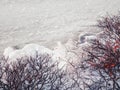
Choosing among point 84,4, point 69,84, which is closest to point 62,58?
point 69,84

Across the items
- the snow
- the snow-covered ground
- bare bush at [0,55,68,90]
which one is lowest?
the snow-covered ground

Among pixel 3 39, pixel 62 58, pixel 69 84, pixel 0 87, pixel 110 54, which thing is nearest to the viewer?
pixel 0 87

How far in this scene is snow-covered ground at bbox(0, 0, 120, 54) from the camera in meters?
17.6

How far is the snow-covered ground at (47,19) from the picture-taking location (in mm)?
17609

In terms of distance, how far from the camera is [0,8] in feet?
96.0

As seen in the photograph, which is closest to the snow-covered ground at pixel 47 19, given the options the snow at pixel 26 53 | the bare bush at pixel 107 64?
the snow at pixel 26 53

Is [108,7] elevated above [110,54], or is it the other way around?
[110,54]

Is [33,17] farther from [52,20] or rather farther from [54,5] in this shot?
[54,5]

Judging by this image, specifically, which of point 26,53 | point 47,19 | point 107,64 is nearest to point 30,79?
point 107,64

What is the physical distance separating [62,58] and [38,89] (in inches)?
157

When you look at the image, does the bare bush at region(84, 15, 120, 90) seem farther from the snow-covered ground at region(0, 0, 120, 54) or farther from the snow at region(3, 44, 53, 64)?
the snow-covered ground at region(0, 0, 120, 54)

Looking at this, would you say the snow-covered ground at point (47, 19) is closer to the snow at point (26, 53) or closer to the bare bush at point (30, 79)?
the snow at point (26, 53)

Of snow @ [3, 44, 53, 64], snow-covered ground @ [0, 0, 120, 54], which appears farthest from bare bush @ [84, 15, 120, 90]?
snow-covered ground @ [0, 0, 120, 54]

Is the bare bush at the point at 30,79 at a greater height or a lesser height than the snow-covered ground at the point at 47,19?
greater
